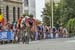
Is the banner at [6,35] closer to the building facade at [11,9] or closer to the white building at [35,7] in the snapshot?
the building facade at [11,9]

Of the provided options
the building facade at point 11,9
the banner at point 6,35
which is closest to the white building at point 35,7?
the building facade at point 11,9

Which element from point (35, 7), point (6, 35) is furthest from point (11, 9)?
point (35, 7)

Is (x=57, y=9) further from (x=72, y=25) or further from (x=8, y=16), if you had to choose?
(x=8, y=16)

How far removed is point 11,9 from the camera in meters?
55.9

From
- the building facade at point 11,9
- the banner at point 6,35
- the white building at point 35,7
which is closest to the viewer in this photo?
the banner at point 6,35

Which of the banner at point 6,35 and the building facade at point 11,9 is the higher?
the building facade at point 11,9

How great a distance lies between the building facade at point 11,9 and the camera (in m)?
52.6

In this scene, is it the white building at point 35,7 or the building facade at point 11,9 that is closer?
the building facade at point 11,9

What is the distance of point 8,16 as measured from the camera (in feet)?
179

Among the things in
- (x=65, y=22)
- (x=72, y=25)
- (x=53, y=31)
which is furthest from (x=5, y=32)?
(x=65, y=22)

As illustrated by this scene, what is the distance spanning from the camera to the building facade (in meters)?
52.6

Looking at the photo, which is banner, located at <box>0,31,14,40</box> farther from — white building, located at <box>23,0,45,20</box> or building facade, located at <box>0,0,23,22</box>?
white building, located at <box>23,0,45,20</box>

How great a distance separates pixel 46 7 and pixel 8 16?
3045 centimetres

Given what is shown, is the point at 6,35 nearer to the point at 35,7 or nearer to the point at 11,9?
the point at 11,9
